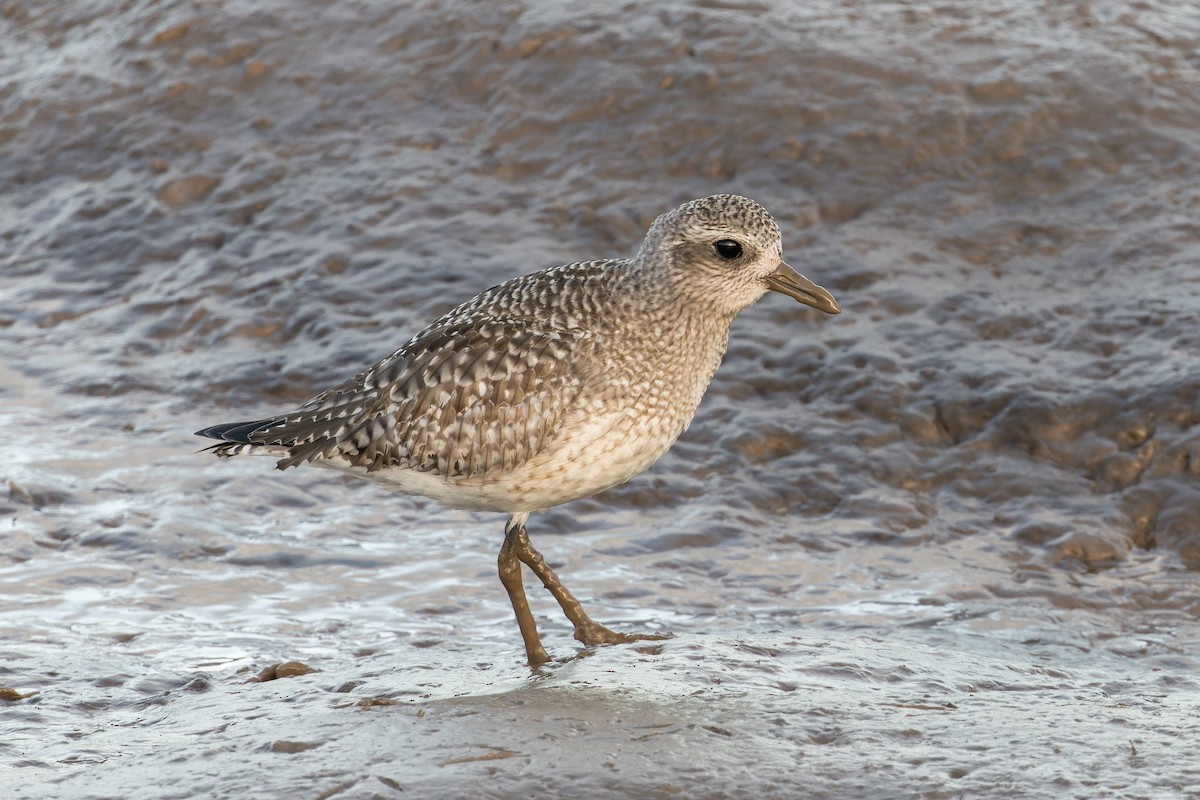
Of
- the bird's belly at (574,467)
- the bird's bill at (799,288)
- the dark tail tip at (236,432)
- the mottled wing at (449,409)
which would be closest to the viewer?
the bird's belly at (574,467)

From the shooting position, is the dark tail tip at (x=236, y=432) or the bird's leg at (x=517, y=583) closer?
the bird's leg at (x=517, y=583)

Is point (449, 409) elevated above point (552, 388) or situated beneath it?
situated beneath

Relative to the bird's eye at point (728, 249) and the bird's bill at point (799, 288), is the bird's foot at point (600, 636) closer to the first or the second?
the bird's bill at point (799, 288)

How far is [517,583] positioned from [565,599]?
263 mm

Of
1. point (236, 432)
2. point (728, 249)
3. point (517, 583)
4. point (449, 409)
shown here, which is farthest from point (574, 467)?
point (236, 432)

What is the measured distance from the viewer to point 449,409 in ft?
25.3

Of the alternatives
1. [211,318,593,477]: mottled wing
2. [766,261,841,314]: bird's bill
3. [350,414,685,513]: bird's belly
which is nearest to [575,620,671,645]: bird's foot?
[350,414,685,513]: bird's belly

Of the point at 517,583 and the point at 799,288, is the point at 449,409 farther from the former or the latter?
the point at 799,288

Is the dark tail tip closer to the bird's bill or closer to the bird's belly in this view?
the bird's belly

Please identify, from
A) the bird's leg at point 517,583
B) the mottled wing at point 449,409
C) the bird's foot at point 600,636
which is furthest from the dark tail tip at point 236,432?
the bird's foot at point 600,636

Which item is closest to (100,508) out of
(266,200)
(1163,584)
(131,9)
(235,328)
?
(235,328)

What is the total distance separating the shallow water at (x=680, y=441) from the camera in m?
6.55

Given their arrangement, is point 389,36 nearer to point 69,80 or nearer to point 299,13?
point 299,13

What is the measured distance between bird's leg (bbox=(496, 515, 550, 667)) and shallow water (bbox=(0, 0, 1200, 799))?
0.65ft
